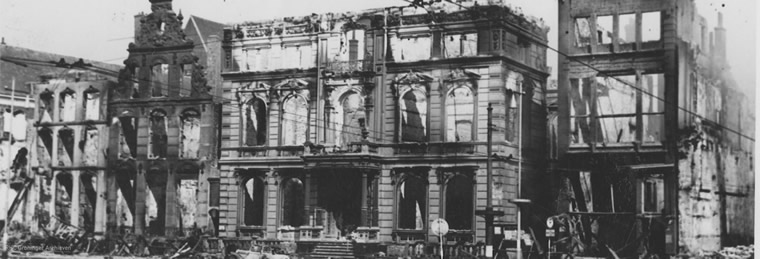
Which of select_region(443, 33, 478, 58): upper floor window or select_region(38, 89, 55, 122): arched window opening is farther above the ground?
select_region(443, 33, 478, 58): upper floor window

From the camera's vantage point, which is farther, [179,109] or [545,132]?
[179,109]

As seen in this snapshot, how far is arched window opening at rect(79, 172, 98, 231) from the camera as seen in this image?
990 inches

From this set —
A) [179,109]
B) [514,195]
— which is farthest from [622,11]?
[179,109]

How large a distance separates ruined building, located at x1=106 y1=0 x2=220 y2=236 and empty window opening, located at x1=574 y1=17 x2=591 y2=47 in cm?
957

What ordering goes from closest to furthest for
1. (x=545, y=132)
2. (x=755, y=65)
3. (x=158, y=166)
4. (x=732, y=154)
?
(x=755, y=65) → (x=732, y=154) → (x=545, y=132) → (x=158, y=166)

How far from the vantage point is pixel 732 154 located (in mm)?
17344

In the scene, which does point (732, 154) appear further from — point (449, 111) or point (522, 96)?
point (449, 111)

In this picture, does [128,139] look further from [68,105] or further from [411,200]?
[411,200]

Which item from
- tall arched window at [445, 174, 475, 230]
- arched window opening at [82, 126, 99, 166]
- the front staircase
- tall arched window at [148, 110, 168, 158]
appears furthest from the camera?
tall arched window at [148, 110, 168, 158]

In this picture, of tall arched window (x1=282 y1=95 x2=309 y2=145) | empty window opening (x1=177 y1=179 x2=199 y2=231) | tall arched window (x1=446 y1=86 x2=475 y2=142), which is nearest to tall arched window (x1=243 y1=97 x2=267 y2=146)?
tall arched window (x1=282 y1=95 x2=309 y2=145)

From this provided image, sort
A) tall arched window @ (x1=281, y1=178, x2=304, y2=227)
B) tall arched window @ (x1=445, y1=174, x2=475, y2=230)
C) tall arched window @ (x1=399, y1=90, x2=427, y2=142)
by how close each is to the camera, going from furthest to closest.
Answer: tall arched window @ (x1=281, y1=178, x2=304, y2=227) < tall arched window @ (x1=399, y1=90, x2=427, y2=142) < tall arched window @ (x1=445, y1=174, x2=475, y2=230)

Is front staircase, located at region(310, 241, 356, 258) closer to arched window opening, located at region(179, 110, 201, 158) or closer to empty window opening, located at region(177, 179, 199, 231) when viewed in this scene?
empty window opening, located at region(177, 179, 199, 231)

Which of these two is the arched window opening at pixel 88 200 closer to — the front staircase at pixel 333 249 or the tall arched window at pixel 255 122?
the tall arched window at pixel 255 122

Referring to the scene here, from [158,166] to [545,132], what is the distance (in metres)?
9.24
